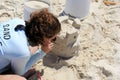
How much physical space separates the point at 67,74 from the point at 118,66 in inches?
17.8

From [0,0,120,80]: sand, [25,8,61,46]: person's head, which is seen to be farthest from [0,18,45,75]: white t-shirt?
[0,0,120,80]: sand

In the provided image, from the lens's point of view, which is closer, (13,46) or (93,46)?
(13,46)

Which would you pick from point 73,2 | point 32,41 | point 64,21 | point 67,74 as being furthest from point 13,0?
point 32,41

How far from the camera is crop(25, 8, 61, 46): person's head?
69.2 inches

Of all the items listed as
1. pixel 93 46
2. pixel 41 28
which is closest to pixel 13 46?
pixel 41 28

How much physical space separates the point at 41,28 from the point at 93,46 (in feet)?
3.17

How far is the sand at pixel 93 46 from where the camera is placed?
2311mm

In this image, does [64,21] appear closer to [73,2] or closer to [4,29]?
[73,2]

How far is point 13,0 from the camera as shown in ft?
10.3

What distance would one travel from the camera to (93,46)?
261cm

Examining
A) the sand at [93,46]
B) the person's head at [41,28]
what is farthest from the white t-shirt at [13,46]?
the sand at [93,46]

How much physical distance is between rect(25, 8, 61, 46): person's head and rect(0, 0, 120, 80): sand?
0.57 metres

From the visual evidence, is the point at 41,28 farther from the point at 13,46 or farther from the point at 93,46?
the point at 93,46

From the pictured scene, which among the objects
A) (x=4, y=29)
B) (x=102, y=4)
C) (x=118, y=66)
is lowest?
(x=118, y=66)
